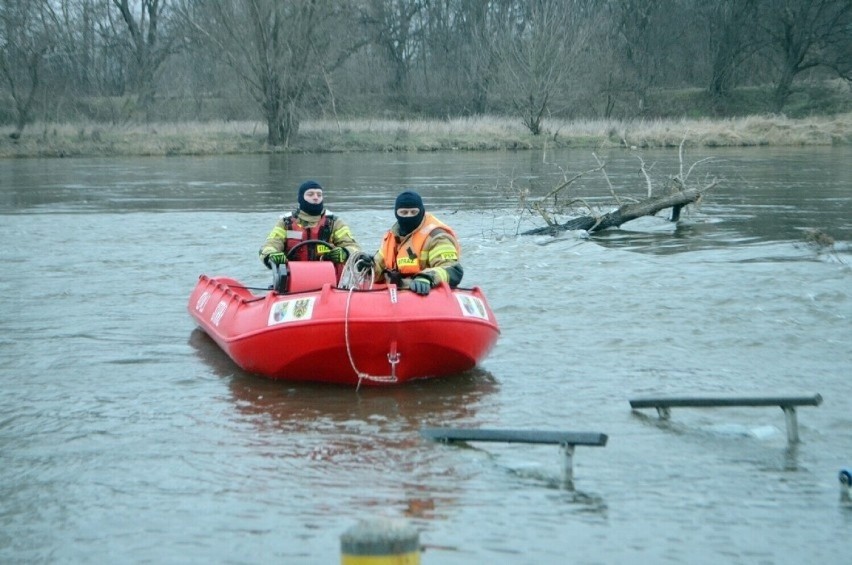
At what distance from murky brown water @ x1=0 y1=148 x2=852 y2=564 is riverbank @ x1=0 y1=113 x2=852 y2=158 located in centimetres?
2398

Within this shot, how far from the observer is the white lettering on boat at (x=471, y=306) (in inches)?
329

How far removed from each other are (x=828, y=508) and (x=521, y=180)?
2175cm

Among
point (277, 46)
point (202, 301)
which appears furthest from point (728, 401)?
point (277, 46)

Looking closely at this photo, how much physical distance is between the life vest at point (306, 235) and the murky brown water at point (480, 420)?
1189 millimetres

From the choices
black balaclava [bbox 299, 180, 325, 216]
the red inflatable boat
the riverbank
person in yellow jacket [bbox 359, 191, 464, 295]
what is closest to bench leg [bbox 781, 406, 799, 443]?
the red inflatable boat

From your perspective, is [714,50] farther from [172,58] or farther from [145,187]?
[145,187]

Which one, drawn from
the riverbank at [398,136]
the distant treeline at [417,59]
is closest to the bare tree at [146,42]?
the distant treeline at [417,59]

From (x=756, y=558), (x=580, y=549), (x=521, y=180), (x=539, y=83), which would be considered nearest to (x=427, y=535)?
(x=580, y=549)

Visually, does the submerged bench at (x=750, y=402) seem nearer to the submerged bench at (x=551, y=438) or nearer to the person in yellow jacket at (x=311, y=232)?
the submerged bench at (x=551, y=438)

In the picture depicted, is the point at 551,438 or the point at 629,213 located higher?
the point at 629,213

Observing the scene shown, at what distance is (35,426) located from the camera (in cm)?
767

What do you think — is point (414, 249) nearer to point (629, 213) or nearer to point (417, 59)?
point (629, 213)

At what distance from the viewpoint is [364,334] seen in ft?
26.0

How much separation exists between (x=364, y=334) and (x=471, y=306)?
3.17ft
